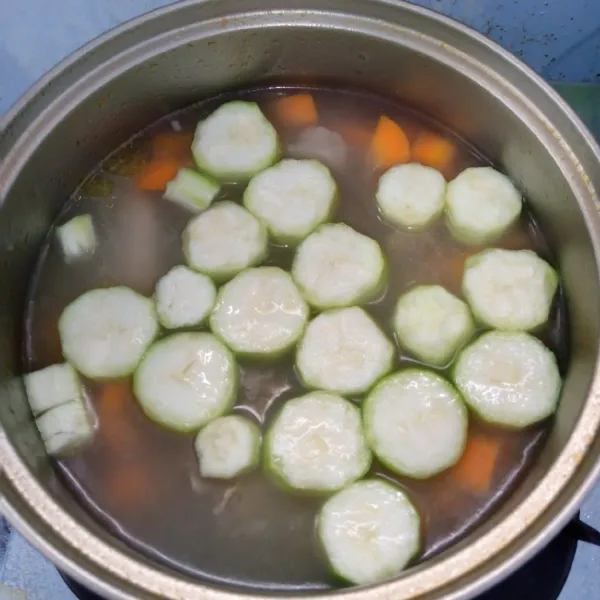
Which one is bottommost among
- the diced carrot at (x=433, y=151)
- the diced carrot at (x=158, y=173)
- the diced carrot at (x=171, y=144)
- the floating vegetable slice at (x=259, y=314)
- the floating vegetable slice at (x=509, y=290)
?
the floating vegetable slice at (x=259, y=314)

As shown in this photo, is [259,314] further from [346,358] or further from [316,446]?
[316,446]

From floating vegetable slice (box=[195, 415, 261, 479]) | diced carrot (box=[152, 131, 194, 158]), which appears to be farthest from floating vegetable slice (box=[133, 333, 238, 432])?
diced carrot (box=[152, 131, 194, 158])

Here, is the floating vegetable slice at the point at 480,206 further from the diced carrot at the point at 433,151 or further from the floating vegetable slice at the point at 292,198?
the floating vegetable slice at the point at 292,198

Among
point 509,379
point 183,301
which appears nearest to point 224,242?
point 183,301

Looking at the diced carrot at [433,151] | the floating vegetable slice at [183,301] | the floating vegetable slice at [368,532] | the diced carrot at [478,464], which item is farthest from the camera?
the diced carrot at [433,151]

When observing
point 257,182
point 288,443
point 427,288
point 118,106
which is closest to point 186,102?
point 118,106

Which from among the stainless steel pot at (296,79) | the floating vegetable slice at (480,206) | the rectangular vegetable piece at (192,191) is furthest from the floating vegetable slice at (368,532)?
the rectangular vegetable piece at (192,191)
